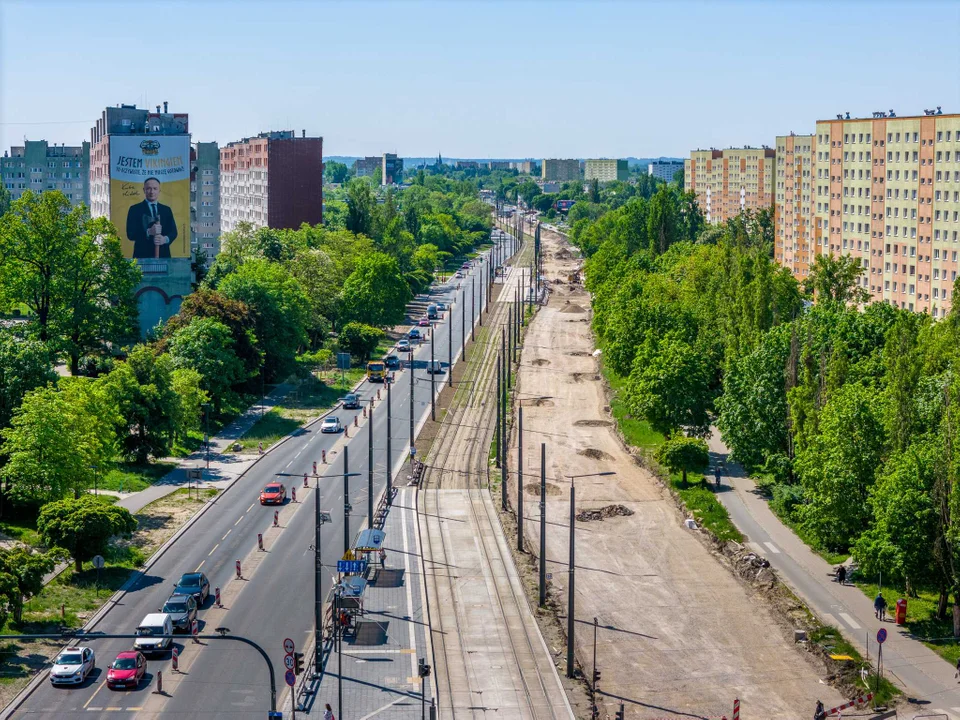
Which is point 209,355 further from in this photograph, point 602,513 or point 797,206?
point 797,206

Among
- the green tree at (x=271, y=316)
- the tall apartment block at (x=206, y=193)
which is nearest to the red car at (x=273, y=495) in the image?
the green tree at (x=271, y=316)

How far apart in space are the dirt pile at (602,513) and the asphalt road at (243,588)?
1201cm

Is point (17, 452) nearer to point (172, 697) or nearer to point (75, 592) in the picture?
point (75, 592)

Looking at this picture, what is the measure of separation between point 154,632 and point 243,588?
841 centimetres

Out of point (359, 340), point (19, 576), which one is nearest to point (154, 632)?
point (19, 576)

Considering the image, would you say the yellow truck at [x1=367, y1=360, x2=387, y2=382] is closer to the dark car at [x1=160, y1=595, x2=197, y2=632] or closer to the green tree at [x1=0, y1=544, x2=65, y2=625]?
the dark car at [x1=160, y1=595, x2=197, y2=632]

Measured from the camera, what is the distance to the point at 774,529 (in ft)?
210

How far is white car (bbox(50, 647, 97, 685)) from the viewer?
42969 millimetres

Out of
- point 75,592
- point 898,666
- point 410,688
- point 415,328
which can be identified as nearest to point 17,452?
point 75,592

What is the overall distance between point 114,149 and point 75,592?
6670 cm

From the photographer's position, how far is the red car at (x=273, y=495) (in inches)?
2670

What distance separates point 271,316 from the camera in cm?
9944

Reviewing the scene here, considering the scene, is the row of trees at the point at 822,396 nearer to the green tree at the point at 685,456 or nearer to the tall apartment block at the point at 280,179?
the green tree at the point at 685,456

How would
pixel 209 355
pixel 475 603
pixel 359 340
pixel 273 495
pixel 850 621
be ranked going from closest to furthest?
pixel 850 621 < pixel 475 603 < pixel 273 495 < pixel 209 355 < pixel 359 340
